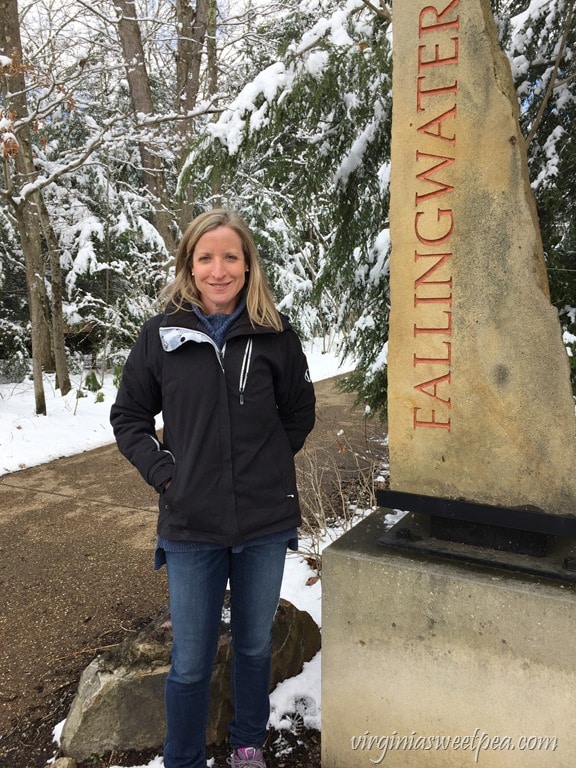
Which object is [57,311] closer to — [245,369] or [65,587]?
[65,587]

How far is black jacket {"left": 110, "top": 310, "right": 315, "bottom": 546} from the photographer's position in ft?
6.24

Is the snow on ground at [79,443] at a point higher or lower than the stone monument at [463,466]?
lower

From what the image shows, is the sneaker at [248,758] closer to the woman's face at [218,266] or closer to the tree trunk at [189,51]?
the woman's face at [218,266]

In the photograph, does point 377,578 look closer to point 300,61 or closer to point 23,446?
point 300,61

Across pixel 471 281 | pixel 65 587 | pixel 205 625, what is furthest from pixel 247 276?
pixel 65 587

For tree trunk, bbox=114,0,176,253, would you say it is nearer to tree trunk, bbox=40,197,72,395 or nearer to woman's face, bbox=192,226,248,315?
tree trunk, bbox=40,197,72,395

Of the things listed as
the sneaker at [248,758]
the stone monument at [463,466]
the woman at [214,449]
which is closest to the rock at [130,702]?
the sneaker at [248,758]

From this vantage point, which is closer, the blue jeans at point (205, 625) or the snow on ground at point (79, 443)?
the blue jeans at point (205, 625)

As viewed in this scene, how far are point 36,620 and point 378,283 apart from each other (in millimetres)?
2906

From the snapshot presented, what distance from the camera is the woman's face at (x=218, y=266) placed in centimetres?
203

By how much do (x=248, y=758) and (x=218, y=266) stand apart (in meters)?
1.70

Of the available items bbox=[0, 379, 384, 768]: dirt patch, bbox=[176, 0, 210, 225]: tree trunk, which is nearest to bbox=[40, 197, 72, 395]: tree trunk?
bbox=[176, 0, 210, 225]: tree trunk

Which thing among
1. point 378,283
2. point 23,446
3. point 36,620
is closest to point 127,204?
point 23,446

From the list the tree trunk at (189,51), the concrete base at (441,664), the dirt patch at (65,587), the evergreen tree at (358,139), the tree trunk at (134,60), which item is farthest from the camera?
the tree trunk at (189,51)
